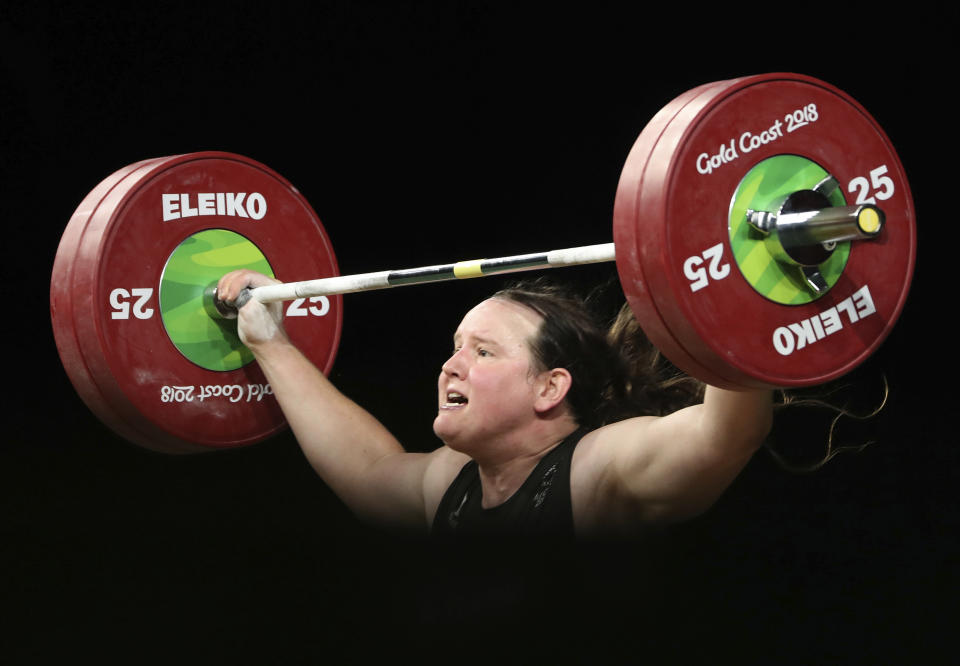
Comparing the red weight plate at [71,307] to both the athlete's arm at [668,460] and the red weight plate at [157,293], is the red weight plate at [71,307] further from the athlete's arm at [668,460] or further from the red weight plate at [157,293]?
the athlete's arm at [668,460]

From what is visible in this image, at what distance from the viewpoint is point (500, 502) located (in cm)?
229

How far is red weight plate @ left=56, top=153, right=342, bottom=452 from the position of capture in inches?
96.5

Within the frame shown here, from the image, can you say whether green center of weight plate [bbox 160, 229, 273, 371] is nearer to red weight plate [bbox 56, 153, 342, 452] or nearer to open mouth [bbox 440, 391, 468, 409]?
red weight plate [bbox 56, 153, 342, 452]

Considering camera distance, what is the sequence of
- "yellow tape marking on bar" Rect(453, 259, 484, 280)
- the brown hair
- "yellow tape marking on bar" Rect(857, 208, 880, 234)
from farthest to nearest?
the brown hair
"yellow tape marking on bar" Rect(453, 259, 484, 280)
"yellow tape marking on bar" Rect(857, 208, 880, 234)

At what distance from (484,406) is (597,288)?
0.48 meters

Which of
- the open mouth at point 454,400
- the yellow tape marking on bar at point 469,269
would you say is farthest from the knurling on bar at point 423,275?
the open mouth at point 454,400

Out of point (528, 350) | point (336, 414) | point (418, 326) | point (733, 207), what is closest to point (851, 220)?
point (733, 207)

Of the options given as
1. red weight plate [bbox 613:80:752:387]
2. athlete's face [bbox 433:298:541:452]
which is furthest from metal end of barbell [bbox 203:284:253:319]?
red weight plate [bbox 613:80:752:387]

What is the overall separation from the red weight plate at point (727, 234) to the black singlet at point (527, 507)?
0.56 m

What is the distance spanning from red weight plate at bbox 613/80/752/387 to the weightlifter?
93mm

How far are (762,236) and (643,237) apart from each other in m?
0.20

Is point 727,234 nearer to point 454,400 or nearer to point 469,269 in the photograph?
point 469,269

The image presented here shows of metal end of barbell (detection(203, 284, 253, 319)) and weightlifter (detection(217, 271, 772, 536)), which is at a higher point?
metal end of barbell (detection(203, 284, 253, 319))

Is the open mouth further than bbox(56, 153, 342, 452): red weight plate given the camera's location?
No
